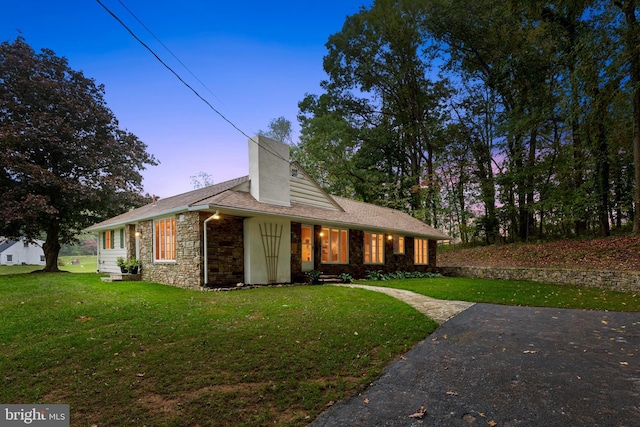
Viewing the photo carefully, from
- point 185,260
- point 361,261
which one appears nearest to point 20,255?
point 185,260

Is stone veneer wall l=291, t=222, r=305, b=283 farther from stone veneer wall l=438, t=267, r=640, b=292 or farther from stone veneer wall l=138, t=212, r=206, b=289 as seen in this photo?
stone veneer wall l=438, t=267, r=640, b=292

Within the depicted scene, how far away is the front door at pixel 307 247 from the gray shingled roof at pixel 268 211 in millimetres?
624

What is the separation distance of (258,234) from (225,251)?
1197 millimetres

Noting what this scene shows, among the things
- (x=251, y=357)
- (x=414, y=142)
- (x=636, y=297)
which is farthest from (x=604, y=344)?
(x=414, y=142)

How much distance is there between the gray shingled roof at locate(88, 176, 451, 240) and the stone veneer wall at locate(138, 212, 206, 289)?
Result: 45cm

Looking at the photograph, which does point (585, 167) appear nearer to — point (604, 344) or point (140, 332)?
point (604, 344)

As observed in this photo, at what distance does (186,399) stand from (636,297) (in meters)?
12.0

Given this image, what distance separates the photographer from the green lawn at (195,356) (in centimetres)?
287

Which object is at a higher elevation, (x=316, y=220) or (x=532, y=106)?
(x=532, y=106)

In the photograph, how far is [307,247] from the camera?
1204 centimetres

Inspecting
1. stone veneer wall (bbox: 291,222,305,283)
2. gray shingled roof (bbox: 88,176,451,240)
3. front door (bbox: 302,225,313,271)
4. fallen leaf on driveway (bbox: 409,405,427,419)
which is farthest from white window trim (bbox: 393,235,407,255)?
fallen leaf on driveway (bbox: 409,405,427,419)

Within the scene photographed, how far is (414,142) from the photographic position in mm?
24656

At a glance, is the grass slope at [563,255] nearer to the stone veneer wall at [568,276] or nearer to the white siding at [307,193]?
the stone veneer wall at [568,276]

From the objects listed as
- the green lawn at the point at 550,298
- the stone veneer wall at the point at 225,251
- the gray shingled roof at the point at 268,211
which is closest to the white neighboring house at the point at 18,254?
the gray shingled roof at the point at 268,211
